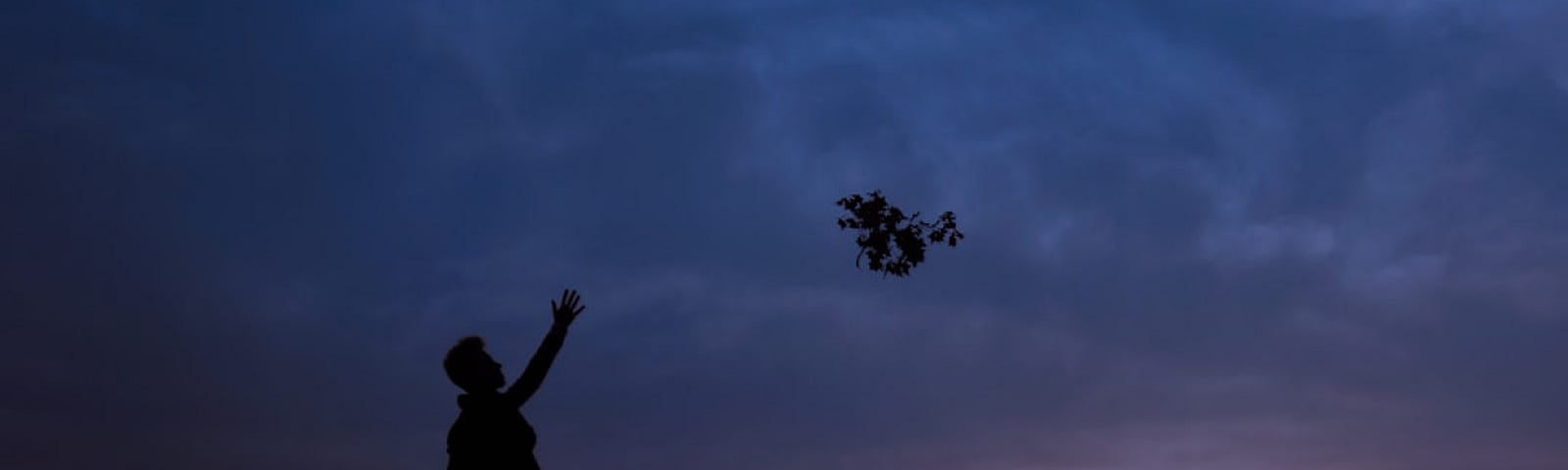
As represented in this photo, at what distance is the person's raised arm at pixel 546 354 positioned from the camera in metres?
9.33

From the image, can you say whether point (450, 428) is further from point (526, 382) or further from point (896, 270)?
point (896, 270)

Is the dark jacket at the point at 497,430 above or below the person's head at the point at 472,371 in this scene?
below

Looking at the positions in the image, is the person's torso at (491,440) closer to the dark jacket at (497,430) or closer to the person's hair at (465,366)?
the dark jacket at (497,430)

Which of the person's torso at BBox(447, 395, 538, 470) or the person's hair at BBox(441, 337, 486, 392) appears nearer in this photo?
the person's torso at BBox(447, 395, 538, 470)

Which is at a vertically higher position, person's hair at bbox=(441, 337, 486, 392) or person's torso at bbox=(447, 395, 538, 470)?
person's hair at bbox=(441, 337, 486, 392)

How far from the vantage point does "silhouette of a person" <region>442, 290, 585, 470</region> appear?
9164 millimetres

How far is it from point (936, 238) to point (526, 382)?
30.0 feet

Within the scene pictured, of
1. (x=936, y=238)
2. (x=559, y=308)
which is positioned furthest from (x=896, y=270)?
(x=559, y=308)

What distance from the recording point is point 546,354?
31.1 feet

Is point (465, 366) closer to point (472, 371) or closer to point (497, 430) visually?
point (472, 371)

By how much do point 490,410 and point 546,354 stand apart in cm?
54

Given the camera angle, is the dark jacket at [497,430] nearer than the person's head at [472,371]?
Yes

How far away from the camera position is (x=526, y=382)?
933 centimetres

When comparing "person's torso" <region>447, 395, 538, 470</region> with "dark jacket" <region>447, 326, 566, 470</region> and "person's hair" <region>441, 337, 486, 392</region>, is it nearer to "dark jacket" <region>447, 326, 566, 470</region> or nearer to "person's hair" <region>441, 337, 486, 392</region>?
"dark jacket" <region>447, 326, 566, 470</region>
